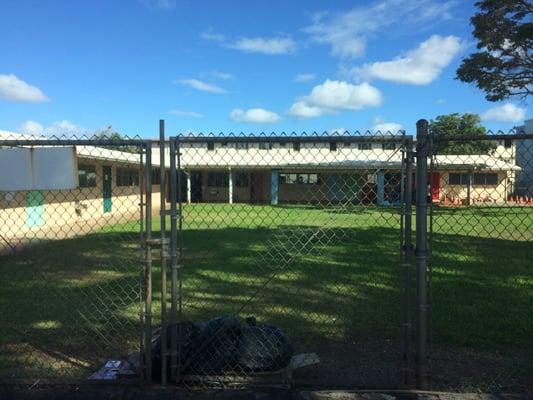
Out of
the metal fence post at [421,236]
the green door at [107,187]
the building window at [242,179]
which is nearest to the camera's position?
the metal fence post at [421,236]

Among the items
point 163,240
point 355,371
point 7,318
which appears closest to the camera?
point 163,240

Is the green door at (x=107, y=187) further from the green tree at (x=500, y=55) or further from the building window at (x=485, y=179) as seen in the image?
the building window at (x=485, y=179)

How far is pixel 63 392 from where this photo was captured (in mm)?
3879

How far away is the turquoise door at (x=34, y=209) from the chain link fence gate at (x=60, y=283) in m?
0.06

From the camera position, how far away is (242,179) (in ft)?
125

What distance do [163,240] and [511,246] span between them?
426 inches

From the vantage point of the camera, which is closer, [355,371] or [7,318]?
[355,371]

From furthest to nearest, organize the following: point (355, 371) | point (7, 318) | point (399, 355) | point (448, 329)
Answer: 1. point (7, 318)
2. point (448, 329)
3. point (399, 355)
4. point (355, 371)

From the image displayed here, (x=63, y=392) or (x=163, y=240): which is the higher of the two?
(x=163, y=240)

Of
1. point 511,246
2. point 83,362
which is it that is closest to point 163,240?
point 83,362

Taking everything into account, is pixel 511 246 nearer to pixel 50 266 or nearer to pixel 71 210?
pixel 50 266

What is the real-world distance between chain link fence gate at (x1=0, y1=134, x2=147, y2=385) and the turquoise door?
6 cm

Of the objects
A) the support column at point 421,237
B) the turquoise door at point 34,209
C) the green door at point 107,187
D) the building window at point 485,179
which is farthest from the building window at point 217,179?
the support column at point 421,237

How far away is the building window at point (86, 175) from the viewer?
20.9m
